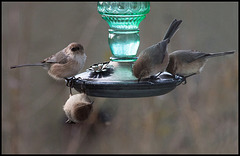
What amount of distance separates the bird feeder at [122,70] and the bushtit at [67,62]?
0.11 meters

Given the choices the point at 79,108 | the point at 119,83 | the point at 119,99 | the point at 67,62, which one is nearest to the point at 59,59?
the point at 67,62

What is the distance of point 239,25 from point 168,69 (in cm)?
427

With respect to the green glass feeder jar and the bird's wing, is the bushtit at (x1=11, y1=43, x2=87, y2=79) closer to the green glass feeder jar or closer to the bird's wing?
the bird's wing

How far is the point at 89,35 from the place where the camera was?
264 inches

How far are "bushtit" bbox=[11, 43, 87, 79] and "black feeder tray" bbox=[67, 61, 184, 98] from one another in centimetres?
15

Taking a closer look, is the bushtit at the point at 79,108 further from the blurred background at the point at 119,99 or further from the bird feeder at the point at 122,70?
the blurred background at the point at 119,99

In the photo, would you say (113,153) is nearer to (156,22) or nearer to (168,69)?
(156,22)

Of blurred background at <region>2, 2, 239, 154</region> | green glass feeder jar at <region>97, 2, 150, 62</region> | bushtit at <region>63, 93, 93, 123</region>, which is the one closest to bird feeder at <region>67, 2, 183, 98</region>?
green glass feeder jar at <region>97, 2, 150, 62</region>

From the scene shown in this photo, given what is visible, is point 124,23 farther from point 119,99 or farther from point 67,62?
point 119,99

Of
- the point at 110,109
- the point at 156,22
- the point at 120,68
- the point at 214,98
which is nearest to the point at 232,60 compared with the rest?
the point at 214,98

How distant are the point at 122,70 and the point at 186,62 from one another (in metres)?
0.63

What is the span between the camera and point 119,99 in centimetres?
671

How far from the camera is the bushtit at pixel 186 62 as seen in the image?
329cm

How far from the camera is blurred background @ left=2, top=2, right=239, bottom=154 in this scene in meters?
6.53
